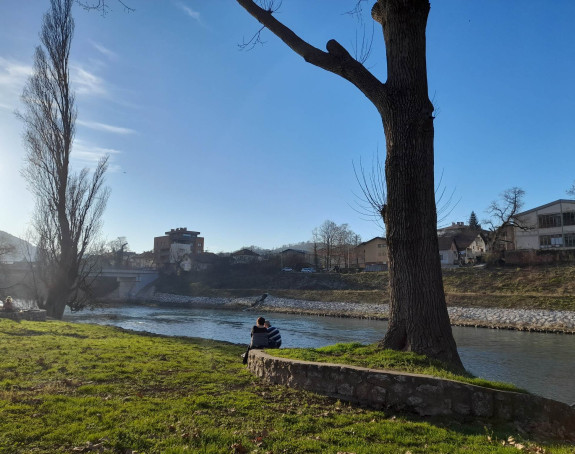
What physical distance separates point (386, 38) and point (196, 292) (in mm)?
60774

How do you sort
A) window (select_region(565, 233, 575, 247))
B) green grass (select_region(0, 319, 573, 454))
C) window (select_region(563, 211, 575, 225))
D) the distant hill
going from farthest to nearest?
window (select_region(563, 211, 575, 225))
window (select_region(565, 233, 575, 247))
the distant hill
green grass (select_region(0, 319, 573, 454))

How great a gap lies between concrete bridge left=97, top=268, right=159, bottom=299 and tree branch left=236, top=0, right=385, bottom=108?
6306 cm

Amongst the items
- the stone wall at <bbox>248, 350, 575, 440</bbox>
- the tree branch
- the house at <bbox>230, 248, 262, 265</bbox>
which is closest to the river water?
the stone wall at <bbox>248, 350, 575, 440</bbox>

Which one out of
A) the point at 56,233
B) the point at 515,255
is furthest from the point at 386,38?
the point at 515,255

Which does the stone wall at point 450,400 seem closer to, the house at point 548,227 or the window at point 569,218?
the house at point 548,227

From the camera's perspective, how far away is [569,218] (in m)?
51.1

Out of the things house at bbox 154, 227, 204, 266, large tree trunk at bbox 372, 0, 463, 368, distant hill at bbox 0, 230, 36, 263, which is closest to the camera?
large tree trunk at bbox 372, 0, 463, 368

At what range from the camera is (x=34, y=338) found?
11.8 metres

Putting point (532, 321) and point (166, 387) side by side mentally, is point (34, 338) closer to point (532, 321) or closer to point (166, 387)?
point (166, 387)

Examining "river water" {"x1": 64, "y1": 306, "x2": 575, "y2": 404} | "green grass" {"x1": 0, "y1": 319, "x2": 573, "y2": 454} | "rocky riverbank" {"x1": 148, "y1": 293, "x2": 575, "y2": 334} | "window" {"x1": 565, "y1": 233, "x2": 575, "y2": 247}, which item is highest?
"window" {"x1": 565, "y1": 233, "x2": 575, "y2": 247}

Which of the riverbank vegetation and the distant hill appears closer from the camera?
the distant hill

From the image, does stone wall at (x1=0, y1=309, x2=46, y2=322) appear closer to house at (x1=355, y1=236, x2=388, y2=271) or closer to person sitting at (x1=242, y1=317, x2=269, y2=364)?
person sitting at (x1=242, y1=317, x2=269, y2=364)

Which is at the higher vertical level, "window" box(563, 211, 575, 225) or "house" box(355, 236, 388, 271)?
"window" box(563, 211, 575, 225)

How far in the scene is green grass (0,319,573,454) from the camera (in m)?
4.03
